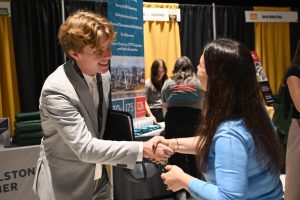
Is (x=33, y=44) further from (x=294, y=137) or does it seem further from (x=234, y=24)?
(x=294, y=137)

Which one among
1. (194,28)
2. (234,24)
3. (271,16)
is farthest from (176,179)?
(271,16)

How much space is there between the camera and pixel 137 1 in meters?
4.09

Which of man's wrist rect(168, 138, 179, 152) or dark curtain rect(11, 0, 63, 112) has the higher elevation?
dark curtain rect(11, 0, 63, 112)

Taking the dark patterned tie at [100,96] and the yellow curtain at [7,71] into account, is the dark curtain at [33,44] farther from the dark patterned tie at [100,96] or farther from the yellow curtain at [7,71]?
the dark patterned tie at [100,96]

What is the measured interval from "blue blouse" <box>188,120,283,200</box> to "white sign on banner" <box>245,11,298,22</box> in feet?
21.2

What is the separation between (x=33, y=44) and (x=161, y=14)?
2070 millimetres

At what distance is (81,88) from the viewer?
169 cm

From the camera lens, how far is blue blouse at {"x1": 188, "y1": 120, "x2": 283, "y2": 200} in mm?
1309

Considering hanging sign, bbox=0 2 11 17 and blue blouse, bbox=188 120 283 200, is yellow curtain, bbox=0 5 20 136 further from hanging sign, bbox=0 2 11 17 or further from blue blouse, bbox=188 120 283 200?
blue blouse, bbox=188 120 283 200

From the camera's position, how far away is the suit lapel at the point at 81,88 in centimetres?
168

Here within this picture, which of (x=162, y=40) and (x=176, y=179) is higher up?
(x=162, y=40)

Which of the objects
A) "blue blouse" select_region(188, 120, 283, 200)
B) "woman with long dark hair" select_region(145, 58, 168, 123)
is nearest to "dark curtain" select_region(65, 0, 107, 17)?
"woman with long dark hair" select_region(145, 58, 168, 123)

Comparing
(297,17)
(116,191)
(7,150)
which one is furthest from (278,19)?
(7,150)

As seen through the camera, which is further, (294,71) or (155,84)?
(155,84)
